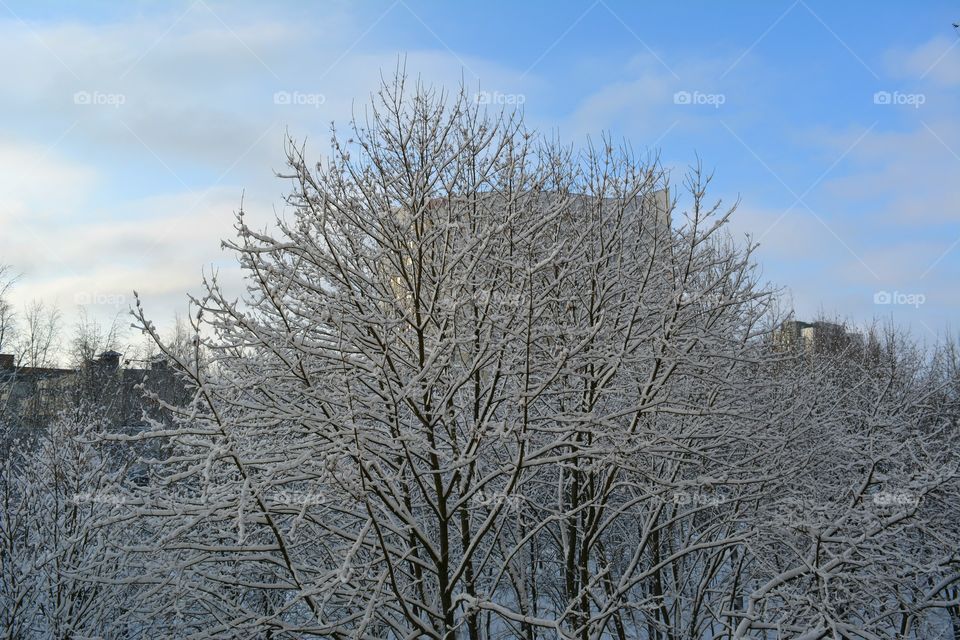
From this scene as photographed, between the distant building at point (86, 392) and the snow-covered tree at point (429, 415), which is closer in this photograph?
the snow-covered tree at point (429, 415)

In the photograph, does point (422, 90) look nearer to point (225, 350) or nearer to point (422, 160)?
point (422, 160)

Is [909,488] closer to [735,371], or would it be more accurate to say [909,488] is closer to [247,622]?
[735,371]

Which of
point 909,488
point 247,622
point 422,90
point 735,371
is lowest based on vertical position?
point 247,622

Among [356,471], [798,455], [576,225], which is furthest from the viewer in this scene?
[798,455]

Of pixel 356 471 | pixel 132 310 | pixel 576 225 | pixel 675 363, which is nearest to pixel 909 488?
pixel 675 363

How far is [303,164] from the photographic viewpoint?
6.53 m

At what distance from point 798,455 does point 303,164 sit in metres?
8.91

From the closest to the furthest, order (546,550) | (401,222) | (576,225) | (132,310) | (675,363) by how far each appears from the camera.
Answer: (132,310), (401,222), (675,363), (576,225), (546,550)

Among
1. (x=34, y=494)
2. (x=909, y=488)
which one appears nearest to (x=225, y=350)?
(x=34, y=494)

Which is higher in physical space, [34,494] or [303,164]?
[303,164]

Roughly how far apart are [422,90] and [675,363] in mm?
4282

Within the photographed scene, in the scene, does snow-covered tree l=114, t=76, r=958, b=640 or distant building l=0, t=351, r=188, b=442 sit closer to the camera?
snow-covered tree l=114, t=76, r=958, b=640

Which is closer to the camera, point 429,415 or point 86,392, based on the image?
point 429,415

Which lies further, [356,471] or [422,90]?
[422,90]
